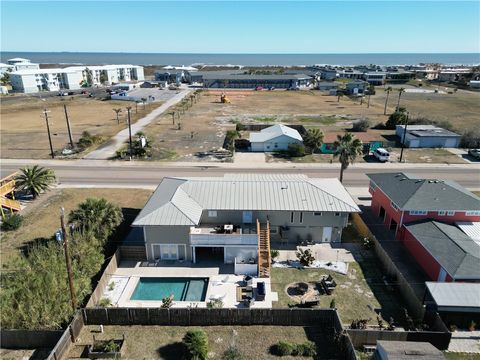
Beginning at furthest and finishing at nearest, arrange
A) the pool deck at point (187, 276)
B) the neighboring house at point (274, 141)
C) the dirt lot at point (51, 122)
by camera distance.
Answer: the dirt lot at point (51, 122), the neighboring house at point (274, 141), the pool deck at point (187, 276)

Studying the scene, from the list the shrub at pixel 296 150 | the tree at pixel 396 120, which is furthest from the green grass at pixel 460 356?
the tree at pixel 396 120

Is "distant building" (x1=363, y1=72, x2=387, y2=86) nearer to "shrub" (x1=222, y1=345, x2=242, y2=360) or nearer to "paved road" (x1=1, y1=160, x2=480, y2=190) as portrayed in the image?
Answer: "paved road" (x1=1, y1=160, x2=480, y2=190)

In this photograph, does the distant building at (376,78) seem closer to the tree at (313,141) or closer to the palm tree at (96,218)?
the tree at (313,141)

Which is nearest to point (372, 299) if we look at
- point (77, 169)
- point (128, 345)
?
point (128, 345)

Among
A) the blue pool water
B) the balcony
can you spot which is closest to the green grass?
the balcony

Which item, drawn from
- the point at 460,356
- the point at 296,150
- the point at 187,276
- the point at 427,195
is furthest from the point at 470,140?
the point at 187,276
